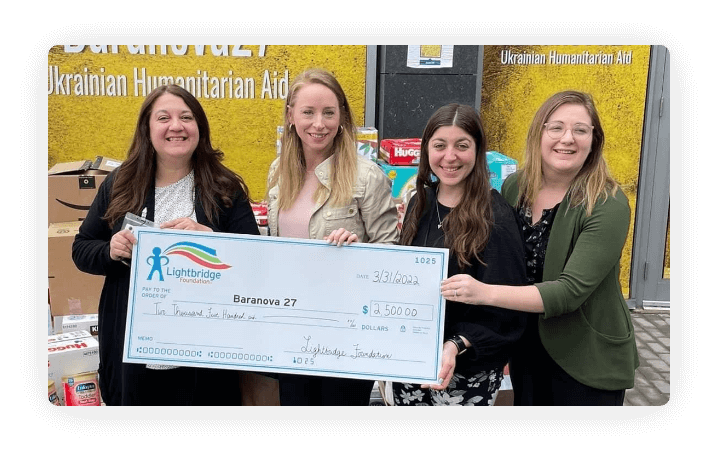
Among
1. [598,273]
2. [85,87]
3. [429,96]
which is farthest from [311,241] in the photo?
[85,87]

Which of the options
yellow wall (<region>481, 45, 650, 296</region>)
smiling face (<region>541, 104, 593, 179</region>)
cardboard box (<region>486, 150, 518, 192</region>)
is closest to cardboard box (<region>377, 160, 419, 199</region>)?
cardboard box (<region>486, 150, 518, 192</region>)

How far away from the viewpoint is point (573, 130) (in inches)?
95.1

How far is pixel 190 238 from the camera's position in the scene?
99.3 inches

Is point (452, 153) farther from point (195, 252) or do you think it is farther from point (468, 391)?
point (195, 252)

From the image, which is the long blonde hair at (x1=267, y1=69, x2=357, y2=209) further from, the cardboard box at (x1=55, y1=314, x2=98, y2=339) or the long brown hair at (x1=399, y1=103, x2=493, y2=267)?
the cardboard box at (x1=55, y1=314, x2=98, y2=339)

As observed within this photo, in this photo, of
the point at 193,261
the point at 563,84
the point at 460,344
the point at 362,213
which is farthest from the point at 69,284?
the point at 563,84

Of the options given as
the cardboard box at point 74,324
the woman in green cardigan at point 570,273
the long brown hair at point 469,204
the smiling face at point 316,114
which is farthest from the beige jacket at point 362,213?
the cardboard box at point 74,324

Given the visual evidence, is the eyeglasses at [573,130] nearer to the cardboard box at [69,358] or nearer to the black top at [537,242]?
the black top at [537,242]

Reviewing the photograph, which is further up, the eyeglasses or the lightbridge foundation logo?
the eyeglasses

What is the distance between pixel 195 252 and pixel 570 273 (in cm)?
147

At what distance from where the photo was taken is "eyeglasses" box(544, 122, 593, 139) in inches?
94.9

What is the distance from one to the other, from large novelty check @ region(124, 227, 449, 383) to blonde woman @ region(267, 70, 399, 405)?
16 centimetres

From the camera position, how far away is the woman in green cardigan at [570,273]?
230 cm

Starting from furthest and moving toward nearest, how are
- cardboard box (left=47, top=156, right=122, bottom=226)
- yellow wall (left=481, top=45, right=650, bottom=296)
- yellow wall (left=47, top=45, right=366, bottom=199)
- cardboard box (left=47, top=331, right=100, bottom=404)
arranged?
yellow wall (left=481, top=45, right=650, bottom=296) → yellow wall (left=47, top=45, right=366, bottom=199) → cardboard box (left=47, top=156, right=122, bottom=226) → cardboard box (left=47, top=331, right=100, bottom=404)
